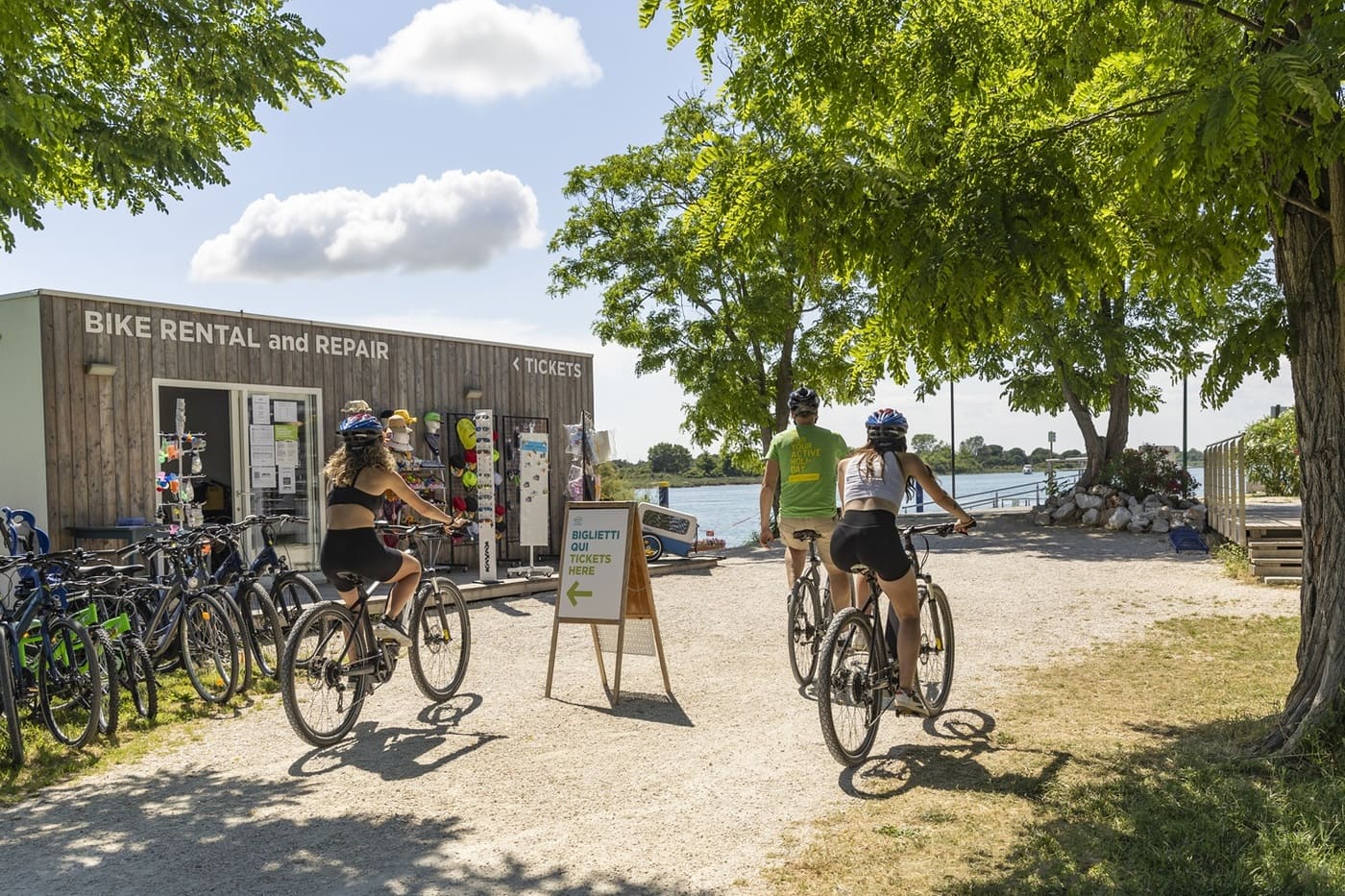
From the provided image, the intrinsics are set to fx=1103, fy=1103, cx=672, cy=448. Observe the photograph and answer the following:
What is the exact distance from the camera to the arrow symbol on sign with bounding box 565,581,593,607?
7.36 meters

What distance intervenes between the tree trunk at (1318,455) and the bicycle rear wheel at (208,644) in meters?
6.07

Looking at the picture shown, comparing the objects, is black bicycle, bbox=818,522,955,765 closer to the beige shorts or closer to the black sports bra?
the beige shorts

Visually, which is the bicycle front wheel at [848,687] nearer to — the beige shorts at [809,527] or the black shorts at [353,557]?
the beige shorts at [809,527]

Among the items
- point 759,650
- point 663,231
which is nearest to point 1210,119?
point 759,650

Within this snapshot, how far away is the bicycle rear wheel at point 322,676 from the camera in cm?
587

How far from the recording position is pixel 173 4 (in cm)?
864

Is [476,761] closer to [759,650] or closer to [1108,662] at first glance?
[759,650]

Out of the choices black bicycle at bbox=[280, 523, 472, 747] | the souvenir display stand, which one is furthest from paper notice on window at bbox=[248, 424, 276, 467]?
black bicycle at bbox=[280, 523, 472, 747]

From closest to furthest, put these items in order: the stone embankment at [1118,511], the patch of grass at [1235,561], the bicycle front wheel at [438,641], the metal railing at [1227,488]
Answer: the bicycle front wheel at [438,641] → the patch of grass at [1235,561] → the metal railing at [1227,488] → the stone embankment at [1118,511]

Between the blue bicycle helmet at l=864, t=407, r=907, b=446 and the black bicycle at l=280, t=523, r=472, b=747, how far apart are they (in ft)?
9.86

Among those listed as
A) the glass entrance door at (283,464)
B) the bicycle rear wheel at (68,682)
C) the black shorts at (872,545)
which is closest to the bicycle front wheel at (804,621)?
the black shorts at (872,545)

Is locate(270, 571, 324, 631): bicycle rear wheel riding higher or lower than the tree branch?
lower

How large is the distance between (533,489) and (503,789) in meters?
9.42

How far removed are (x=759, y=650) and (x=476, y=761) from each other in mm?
3526
